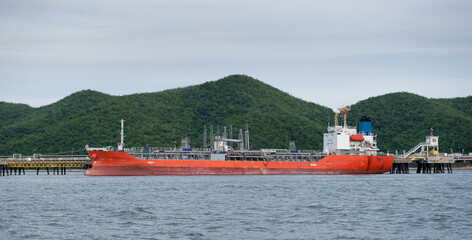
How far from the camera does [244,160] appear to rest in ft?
265

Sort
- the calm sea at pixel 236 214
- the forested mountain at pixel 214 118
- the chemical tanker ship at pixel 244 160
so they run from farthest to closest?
the forested mountain at pixel 214 118 → the chemical tanker ship at pixel 244 160 → the calm sea at pixel 236 214

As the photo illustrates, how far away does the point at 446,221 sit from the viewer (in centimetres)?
2997

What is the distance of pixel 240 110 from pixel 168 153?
69851mm

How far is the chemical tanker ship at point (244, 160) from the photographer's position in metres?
71.8

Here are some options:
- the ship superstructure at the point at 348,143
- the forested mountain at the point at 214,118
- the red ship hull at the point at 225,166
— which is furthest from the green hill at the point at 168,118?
the red ship hull at the point at 225,166

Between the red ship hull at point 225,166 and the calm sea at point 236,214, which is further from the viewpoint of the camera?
the red ship hull at point 225,166

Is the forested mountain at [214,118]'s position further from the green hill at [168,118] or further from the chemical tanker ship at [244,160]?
the chemical tanker ship at [244,160]

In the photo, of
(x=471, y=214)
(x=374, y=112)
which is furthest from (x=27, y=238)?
(x=374, y=112)

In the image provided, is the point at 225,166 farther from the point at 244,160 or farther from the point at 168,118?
the point at 168,118

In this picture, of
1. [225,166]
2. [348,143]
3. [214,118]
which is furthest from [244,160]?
[214,118]

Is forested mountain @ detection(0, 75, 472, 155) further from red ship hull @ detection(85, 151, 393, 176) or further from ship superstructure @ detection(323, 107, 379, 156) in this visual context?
red ship hull @ detection(85, 151, 393, 176)

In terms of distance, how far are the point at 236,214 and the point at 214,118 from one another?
374ft

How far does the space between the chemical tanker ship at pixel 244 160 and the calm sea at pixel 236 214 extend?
78.6 ft

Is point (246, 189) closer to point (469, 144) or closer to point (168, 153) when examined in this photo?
point (168, 153)
